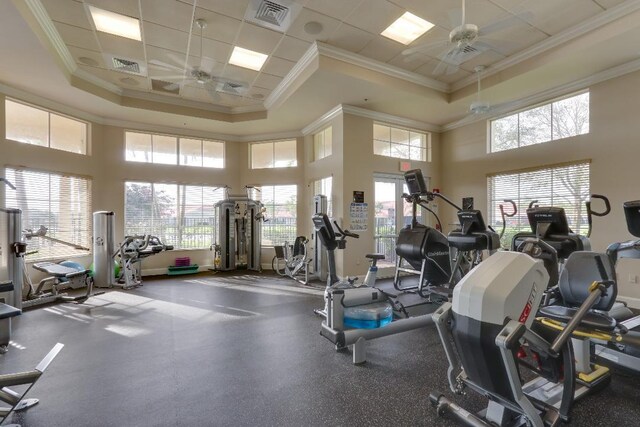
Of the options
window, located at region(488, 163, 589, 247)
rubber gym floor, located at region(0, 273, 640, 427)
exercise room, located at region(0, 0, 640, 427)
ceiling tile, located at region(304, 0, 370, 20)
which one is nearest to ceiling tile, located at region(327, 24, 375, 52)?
exercise room, located at region(0, 0, 640, 427)

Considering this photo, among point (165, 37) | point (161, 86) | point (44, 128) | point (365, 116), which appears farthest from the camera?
point (365, 116)

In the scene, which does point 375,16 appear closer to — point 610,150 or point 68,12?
point 68,12

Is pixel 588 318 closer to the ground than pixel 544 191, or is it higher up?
closer to the ground

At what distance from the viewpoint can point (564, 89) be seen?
521 centimetres

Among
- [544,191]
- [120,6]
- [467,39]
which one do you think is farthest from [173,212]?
[544,191]

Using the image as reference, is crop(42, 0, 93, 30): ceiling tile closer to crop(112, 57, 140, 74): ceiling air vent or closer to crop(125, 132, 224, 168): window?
crop(112, 57, 140, 74): ceiling air vent

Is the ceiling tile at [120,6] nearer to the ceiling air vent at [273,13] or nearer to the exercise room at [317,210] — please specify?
the exercise room at [317,210]

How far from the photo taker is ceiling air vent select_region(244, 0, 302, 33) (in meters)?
3.73

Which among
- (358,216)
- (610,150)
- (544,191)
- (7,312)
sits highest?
(610,150)

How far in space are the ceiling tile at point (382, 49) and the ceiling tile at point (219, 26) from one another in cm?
190

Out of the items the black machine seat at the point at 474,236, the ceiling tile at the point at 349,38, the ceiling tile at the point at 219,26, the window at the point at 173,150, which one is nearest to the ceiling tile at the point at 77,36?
the ceiling tile at the point at 219,26

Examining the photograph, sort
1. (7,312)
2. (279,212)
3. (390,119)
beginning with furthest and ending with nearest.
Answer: (279,212) < (390,119) < (7,312)

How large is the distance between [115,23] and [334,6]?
2.90m

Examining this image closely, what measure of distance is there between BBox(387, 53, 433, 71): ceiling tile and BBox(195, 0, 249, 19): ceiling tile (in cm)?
245
